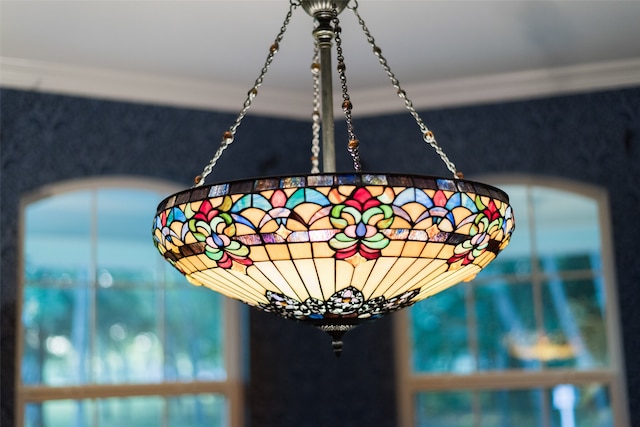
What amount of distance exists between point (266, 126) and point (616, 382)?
210 centimetres

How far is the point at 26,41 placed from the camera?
3477mm

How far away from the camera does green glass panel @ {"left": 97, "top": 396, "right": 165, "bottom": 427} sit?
387cm

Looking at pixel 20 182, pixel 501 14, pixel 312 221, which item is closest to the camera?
pixel 312 221

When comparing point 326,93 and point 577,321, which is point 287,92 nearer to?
point 577,321

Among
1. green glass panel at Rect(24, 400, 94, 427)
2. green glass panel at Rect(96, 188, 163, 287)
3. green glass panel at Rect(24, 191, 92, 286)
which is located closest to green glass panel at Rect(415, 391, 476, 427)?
green glass panel at Rect(96, 188, 163, 287)

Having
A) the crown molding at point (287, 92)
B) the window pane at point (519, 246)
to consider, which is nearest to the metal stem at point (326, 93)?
the crown molding at point (287, 92)

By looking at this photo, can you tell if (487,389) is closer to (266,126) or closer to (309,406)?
(309,406)

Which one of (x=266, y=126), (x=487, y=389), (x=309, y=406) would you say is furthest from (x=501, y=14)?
(x=309, y=406)

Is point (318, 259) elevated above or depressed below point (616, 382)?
above

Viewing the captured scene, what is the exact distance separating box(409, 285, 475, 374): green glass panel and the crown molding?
98 cm

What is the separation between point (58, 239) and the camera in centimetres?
390

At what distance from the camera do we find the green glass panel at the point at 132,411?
3.87 m

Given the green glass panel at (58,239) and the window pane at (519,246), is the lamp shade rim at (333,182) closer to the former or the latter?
the green glass panel at (58,239)

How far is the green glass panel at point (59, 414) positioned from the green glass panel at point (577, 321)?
2.19m
